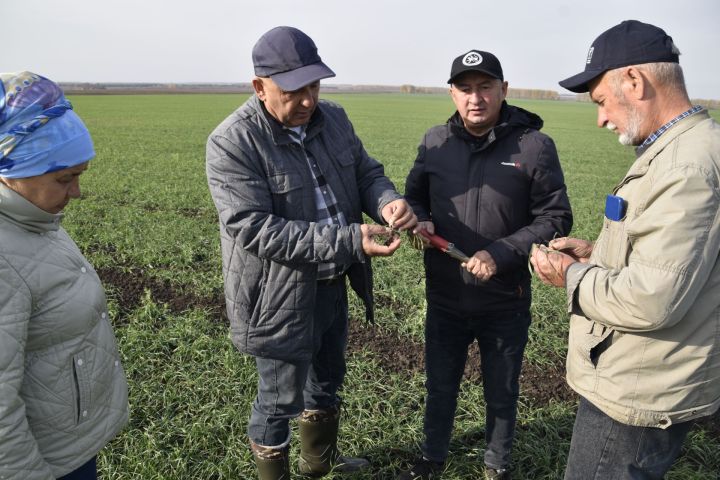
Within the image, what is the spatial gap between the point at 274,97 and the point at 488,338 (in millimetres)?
1846

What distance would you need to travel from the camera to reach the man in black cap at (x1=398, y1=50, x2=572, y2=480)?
2.95 m

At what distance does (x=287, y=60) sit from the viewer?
98.7 inches

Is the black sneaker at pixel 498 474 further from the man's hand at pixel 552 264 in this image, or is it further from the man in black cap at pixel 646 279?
the man's hand at pixel 552 264

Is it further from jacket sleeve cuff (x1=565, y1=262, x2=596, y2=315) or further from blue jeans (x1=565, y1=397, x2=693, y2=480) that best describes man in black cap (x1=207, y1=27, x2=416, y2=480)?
blue jeans (x1=565, y1=397, x2=693, y2=480)

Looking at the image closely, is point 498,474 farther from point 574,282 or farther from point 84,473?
point 84,473

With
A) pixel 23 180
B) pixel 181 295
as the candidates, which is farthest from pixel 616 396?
pixel 181 295

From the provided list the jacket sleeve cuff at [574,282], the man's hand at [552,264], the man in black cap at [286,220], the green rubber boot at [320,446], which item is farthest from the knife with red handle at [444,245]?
the green rubber boot at [320,446]

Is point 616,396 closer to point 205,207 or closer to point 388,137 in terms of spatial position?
point 205,207

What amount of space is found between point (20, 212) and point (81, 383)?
0.68 metres

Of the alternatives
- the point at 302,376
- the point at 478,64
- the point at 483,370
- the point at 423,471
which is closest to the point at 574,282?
the point at 483,370

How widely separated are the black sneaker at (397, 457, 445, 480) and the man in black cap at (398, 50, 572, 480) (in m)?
0.29

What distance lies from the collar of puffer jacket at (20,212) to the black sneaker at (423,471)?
2599mm

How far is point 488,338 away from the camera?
10.3ft

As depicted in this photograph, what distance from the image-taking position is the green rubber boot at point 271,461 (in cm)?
299
